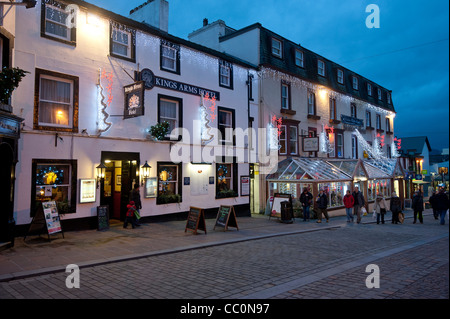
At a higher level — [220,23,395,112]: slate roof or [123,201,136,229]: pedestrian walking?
[220,23,395,112]: slate roof

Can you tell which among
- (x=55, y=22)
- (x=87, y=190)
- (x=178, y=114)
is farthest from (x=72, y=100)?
(x=178, y=114)

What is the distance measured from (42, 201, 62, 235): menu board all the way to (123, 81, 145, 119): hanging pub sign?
4.49 meters

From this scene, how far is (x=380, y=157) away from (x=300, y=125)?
13160 millimetres

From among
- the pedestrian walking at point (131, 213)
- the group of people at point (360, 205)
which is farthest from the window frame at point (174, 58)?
the group of people at point (360, 205)

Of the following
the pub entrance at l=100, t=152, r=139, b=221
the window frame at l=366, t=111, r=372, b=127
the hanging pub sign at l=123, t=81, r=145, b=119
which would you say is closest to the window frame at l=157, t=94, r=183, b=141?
the hanging pub sign at l=123, t=81, r=145, b=119

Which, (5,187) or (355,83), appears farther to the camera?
(355,83)

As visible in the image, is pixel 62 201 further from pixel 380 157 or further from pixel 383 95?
pixel 383 95

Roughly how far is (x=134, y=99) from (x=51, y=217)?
17.6 ft

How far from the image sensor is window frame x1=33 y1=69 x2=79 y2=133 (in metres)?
11.3

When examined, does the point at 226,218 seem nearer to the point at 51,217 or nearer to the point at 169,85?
the point at 51,217

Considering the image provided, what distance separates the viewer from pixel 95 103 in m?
12.9

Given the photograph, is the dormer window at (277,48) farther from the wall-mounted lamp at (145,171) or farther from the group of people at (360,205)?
the wall-mounted lamp at (145,171)

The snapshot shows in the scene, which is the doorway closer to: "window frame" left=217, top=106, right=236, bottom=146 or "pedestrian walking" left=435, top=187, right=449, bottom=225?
"window frame" left=217, top=106, right=236, bottom=146

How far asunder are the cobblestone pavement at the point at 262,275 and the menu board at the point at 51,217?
3630mm
